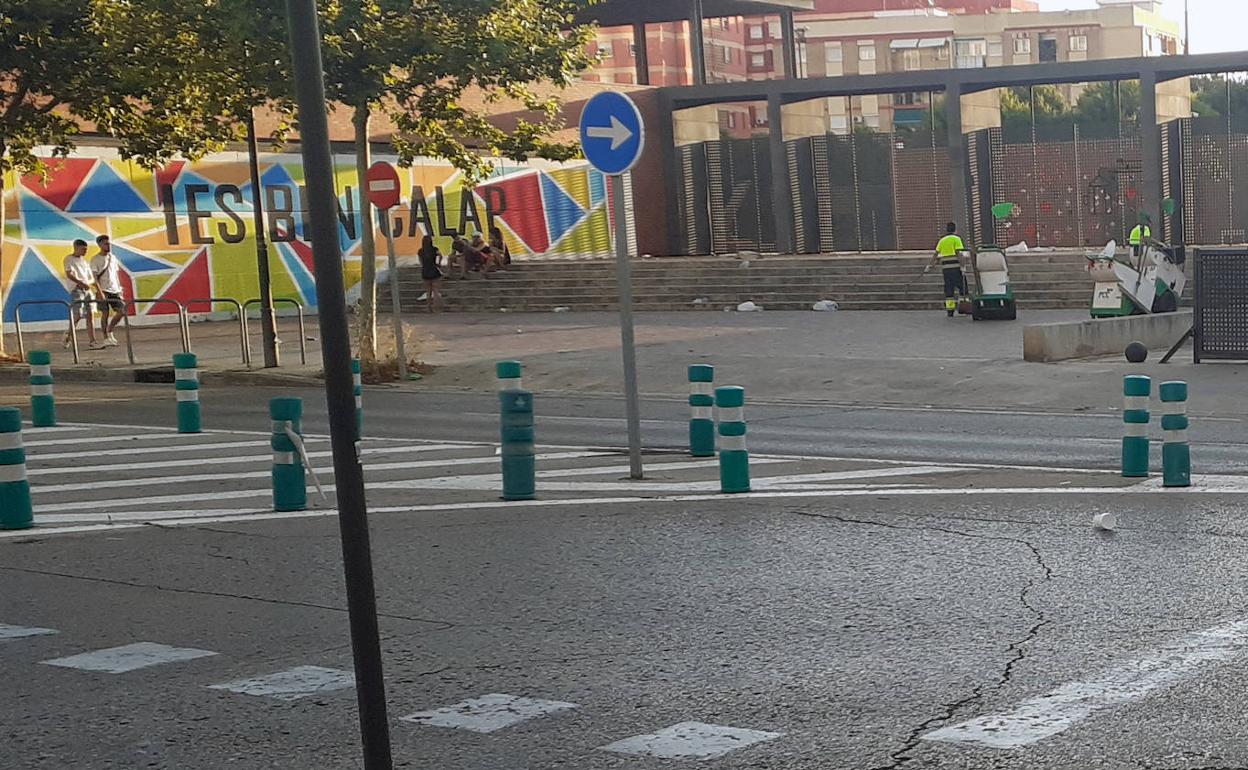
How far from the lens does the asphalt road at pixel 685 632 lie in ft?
19.1

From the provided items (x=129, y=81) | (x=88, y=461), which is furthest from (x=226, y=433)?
(x=129, y=81)

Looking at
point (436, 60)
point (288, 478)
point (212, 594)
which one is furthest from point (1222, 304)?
point (212, 594)

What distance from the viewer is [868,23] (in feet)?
399

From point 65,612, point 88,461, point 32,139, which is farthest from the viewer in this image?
point 32,139

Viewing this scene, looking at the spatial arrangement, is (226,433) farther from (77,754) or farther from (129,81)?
(77,754)

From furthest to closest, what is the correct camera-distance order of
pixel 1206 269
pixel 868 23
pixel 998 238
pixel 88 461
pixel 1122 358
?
pixel 868 23 → pixel 998 238 → pixel 1122 358 → pixel 1206 269 → pixel 88 461

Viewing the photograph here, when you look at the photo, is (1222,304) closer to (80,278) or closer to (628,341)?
(628,341)

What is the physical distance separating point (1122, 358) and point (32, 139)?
16209 millimetres

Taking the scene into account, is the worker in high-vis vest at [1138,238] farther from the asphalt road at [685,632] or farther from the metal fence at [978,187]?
the asphalt road at [685,632]

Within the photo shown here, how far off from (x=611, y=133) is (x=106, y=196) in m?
23.5

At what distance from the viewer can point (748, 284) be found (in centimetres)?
3625

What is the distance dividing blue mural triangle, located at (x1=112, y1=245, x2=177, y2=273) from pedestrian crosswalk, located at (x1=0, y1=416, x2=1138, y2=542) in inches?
714

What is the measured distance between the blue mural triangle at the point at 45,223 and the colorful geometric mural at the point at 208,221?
19mm

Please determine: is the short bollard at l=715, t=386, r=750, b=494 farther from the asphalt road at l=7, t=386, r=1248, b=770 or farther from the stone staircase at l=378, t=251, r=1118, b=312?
the stone staircase at l=378, t=251, r=1118, b=312
